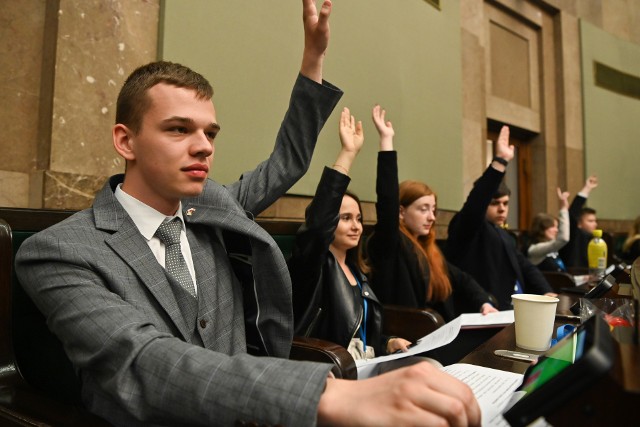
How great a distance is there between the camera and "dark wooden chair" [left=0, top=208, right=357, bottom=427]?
965mm

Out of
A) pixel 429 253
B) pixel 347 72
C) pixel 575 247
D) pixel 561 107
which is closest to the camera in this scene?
pixel 429 253

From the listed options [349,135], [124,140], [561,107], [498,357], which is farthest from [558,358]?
[561,107]

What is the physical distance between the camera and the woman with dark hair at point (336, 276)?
171 centimetres

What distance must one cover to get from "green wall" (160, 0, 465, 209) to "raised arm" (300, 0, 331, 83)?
91 centimetres

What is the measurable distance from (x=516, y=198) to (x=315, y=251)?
4.68 metres

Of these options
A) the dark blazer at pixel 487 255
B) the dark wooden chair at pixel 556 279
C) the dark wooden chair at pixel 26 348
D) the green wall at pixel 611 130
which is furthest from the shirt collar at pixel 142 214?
the green wall at pixel 611 130

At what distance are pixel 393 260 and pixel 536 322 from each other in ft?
3.99

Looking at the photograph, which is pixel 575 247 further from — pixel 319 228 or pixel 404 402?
pixel 404 402

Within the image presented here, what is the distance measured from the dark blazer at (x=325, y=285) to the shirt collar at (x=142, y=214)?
28.7 inches

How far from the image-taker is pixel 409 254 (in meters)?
2.37

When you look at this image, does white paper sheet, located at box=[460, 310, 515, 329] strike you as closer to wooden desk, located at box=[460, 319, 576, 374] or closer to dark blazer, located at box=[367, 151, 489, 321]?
wooden desk, located at box=[460, 319, 576, 374]

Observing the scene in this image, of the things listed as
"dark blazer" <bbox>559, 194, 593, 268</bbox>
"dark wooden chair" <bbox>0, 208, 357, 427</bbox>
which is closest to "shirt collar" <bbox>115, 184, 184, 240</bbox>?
"dark wooden chair" <bbox>0, 208, 357, 427</bbox>

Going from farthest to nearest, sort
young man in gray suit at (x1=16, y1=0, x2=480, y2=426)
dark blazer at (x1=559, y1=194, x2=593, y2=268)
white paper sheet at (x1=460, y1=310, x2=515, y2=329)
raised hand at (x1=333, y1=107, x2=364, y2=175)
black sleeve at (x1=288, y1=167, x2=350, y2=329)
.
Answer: dark blazer at (x1=559, y1=194, x2=593, y2=268) < raised hand at (x1=333, y1=107, x2=364, y2=175) < black sleeve at (x1=288, y1=167, x2=350, y2=329) < white paper sheet at (x1=460, y1=310, x2=515, y2=329) < young man in gray suit at (x1=16, y1=0, x2=480, y2=426)

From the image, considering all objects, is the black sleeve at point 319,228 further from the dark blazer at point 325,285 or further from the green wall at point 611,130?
the green wall at point 611,130
